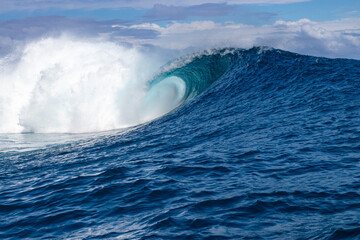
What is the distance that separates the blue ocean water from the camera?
226 inches

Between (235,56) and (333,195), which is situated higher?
(235,56)

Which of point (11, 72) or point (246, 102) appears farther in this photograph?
point (11, 72)

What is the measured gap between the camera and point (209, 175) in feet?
26.6

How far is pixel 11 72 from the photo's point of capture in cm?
2552

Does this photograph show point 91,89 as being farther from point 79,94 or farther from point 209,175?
point 209,175

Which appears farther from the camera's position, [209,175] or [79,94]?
[79,94]

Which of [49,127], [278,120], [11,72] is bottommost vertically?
[49,127]

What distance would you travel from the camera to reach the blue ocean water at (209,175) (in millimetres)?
5742

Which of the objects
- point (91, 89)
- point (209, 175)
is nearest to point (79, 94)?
point (91, 89)

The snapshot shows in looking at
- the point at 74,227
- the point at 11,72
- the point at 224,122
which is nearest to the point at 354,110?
the point at 224,122

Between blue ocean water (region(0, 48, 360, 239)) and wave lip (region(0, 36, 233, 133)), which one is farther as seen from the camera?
wave lip (region(0, 36, 233, 133))

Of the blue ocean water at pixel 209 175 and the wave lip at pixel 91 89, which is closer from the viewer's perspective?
the blue ocean water at pixel 209 175

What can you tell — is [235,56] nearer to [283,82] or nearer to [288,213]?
[283,82]

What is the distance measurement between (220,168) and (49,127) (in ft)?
47.8
